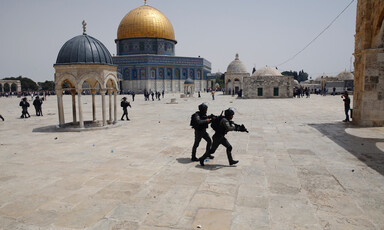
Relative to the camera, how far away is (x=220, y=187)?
488 cm

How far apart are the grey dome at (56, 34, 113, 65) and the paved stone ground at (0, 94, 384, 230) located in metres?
4.21

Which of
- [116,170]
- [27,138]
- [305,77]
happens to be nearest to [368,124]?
[116,170]

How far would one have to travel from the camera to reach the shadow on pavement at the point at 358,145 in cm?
631

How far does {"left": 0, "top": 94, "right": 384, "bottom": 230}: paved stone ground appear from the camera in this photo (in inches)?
147

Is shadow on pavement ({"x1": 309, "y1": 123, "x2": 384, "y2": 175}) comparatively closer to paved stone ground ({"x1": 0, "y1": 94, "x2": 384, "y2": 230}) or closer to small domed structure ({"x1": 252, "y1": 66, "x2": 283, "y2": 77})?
paved stone ground ({"x1": 0, "y1": 94, "x2": 384, "y2": 230})

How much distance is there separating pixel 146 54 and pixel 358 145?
181 ft

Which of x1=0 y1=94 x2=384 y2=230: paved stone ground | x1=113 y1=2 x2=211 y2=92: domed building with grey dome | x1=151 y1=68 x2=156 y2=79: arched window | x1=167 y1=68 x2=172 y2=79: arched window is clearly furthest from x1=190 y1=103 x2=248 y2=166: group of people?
x1=167 y1=68 x2=172 y2=79: arched window

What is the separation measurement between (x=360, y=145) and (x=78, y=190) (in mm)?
7783

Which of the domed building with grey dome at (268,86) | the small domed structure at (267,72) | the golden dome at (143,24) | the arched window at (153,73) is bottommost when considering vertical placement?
the domed building with grey dome at (268,86)

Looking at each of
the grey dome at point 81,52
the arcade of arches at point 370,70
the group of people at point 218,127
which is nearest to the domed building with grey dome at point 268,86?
the arcade of arches at point 370,70

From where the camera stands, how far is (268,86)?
130 feet

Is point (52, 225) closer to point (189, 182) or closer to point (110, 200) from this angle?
point (110, 200)

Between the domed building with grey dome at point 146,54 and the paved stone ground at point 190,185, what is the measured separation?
51567 mm

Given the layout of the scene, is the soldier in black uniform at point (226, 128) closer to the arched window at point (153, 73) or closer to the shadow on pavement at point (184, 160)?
the shadow on pavement at point (184, 160)
